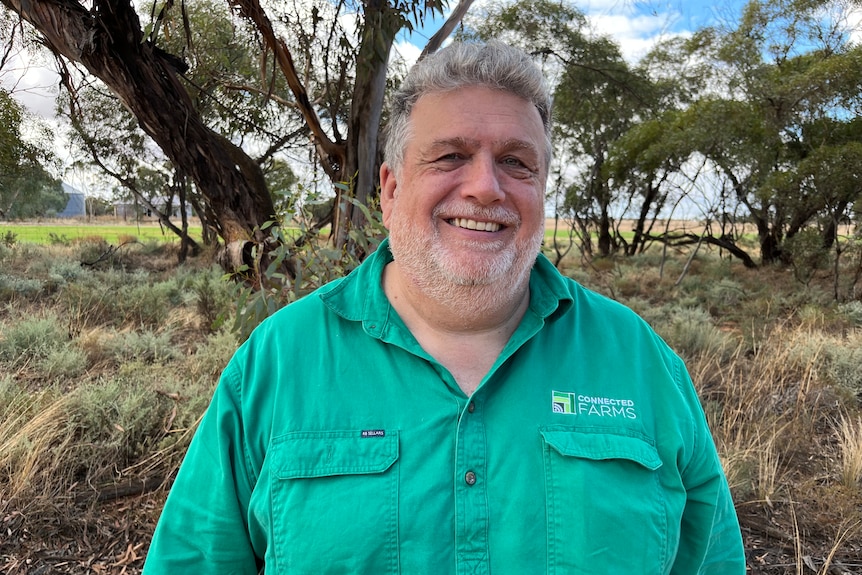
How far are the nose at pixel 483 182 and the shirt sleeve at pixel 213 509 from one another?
0.75m

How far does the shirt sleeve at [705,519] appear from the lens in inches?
57.9

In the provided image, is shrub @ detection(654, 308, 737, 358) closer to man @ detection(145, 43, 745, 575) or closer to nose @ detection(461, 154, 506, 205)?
man @ detection(145, 43, 745, 575)

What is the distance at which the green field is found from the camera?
627 inches

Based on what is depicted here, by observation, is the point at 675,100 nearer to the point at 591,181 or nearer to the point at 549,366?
the point at 591,181

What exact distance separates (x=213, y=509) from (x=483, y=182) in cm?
100

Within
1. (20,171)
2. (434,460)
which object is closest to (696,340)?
(434,460)

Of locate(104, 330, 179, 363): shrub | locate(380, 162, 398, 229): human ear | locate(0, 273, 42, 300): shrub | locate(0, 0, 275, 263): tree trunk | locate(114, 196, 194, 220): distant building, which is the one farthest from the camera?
locate(114, 196, 194, 220): distant building

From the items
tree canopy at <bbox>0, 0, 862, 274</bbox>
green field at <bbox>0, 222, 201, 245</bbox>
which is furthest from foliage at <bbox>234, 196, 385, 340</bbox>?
green field at <bbox>0, 222, 201, 245</bbox>

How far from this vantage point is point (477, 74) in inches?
60.3

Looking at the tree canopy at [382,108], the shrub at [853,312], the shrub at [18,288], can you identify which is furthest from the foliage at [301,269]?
the shrub at [853,312]

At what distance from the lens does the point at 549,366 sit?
1.43m

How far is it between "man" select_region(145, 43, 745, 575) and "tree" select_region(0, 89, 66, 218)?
11139mm

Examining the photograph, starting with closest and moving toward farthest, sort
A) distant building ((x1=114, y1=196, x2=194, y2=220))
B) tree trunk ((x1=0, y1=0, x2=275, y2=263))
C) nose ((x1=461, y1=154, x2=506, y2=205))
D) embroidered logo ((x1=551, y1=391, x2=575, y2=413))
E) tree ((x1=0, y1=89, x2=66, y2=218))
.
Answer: embroidered logo ((x1=551, y1=391, x2=575, y2=413)), nose ((x1=461, y1=154, x2=506, y2=205)), tree trunk ((x1=0, y1=0, x2=275, y2=263)), tree ((x1=0, y1=89, x2=66, y2=218)), distant building ((x1=114, y1=196, x2=194, y2=220))

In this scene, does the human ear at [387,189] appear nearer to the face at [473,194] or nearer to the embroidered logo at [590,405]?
the face at [473,194]
